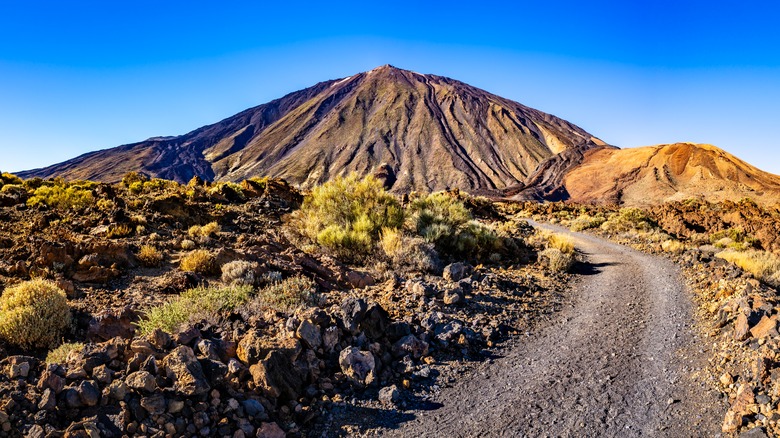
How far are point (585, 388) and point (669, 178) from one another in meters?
64.2

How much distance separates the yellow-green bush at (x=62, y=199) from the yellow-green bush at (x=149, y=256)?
612 cm

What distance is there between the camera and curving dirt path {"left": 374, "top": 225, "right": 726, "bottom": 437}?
412 cm

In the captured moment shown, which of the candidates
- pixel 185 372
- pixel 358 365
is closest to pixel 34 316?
pixel 185 372

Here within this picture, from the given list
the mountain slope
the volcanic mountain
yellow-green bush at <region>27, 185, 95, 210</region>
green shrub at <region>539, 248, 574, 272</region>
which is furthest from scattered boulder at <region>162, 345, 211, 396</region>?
the volcanic mountain

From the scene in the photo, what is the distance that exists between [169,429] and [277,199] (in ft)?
47.8

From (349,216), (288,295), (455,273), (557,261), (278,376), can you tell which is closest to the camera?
(278,376)

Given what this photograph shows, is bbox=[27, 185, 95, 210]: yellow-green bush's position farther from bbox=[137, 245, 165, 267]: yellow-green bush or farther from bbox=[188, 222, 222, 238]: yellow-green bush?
bbox=[137, 245, 165, 267]: yellow-green bush

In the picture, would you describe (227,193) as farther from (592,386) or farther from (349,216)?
(592,386)

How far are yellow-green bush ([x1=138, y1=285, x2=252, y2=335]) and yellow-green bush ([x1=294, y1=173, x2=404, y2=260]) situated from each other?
3.99 metres

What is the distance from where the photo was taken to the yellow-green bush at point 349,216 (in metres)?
10.6

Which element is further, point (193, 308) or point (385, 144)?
point (385, 144)

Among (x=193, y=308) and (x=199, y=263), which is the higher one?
(x=199, y=263)

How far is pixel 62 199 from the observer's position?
1384 centimetres

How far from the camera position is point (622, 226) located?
20.2 meters
